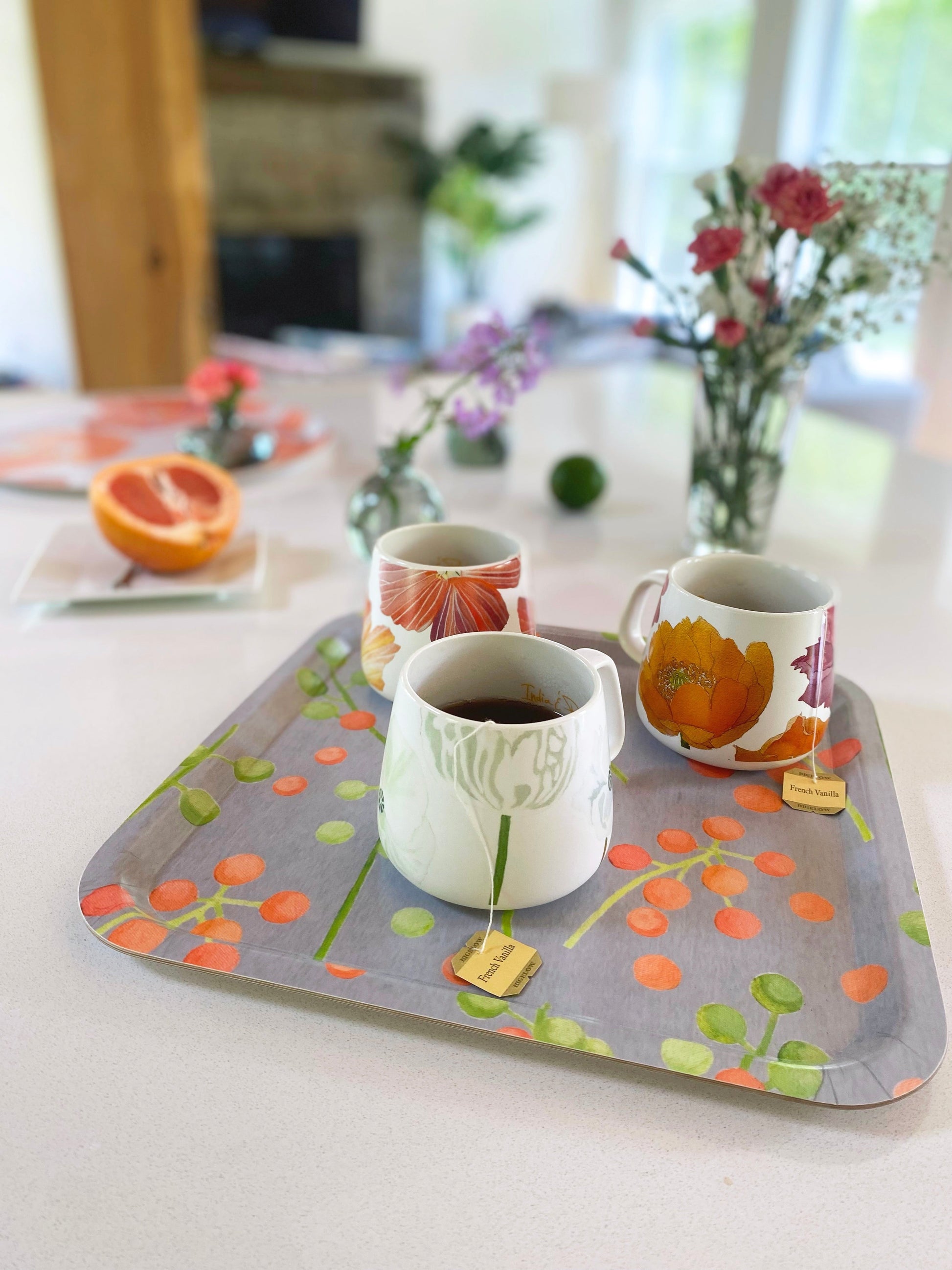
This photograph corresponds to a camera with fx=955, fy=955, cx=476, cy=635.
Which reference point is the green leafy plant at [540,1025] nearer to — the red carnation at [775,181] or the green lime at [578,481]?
the red carnation at [775,181]

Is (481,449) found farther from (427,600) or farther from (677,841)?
(677,841)

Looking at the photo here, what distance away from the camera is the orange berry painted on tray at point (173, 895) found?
1.69 ft

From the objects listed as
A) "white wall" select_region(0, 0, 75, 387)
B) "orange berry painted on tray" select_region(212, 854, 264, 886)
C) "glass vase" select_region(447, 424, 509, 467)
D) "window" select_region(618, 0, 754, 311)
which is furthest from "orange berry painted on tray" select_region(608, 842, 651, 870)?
"window" select_region(618, 0, 754, 311)

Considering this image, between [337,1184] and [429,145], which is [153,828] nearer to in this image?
[337,1184]

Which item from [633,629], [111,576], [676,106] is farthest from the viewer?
[676,106]

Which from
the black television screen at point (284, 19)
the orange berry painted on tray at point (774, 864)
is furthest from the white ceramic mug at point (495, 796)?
the black television screen at point (284, 19)

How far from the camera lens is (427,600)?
0.66 metres

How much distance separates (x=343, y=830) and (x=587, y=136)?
692cm

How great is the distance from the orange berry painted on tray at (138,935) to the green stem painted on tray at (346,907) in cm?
8

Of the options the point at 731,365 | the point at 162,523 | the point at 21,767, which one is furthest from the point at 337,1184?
the point at 731,365

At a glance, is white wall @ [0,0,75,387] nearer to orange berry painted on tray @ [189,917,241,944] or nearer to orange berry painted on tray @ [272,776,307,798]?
orange berry painted on tray @ [272,776,307,798]

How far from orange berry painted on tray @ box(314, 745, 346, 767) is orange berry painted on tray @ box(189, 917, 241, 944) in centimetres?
16

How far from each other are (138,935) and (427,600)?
0.29m

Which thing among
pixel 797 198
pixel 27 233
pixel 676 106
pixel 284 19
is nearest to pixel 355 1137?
pixel 797 198
